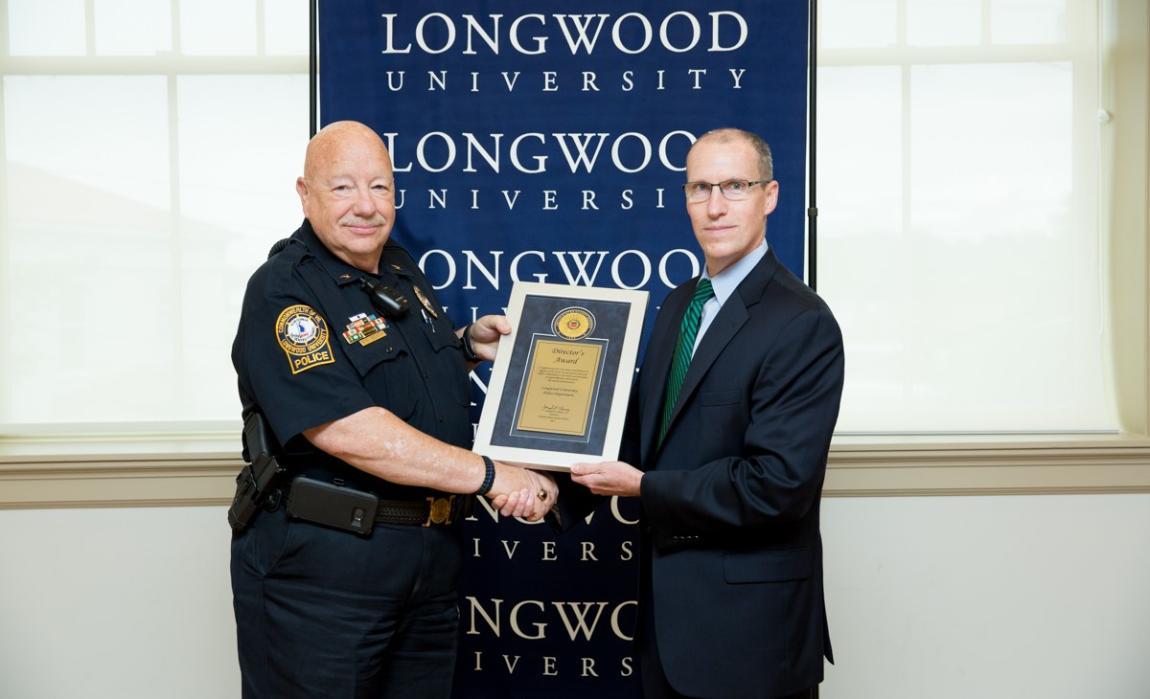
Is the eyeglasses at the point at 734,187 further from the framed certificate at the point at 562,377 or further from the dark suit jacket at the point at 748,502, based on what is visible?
the framed certificate at the point at 562,377

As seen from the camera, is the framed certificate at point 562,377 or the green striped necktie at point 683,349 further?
the framed certificate at point 562,377

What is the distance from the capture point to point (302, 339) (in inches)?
68.3

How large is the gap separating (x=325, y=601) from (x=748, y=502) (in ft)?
2.84

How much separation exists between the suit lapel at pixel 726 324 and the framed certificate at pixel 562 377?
0.74 ft

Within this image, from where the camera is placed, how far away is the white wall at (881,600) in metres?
2.62

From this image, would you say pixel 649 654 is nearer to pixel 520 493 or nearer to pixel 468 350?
pixel 520 493

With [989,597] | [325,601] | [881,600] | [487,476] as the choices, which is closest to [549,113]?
[487,476]

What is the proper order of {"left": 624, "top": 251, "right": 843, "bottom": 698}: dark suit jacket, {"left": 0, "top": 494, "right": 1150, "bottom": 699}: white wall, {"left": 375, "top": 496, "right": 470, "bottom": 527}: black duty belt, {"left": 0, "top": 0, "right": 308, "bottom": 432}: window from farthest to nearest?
{"left": 0, "top": 0, "right": 308, "bottom": 432}: window
{"left": 0, "top": 494, "right": 1150, "bottom": 699}: white wall
{"left": 375, "top": 496, "right": 470, "bottom": 527}: black duty belt
{"left": 624, "top": 251, "right": 843, "bottom": 698}: dark suit jacket

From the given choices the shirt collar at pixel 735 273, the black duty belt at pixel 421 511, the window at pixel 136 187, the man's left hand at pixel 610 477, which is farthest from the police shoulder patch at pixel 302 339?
the window at pixel 136 187

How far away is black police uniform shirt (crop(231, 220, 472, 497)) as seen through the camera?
5.65 ft

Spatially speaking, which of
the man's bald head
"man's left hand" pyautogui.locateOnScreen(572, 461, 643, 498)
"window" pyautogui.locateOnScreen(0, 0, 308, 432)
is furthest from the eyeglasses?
"window" pyautogui.locateOnScreen(0, 0, 308, 432)

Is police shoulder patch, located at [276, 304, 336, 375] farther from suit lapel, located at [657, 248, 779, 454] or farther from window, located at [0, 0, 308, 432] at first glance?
window, located at [0, 0, 308, 432]

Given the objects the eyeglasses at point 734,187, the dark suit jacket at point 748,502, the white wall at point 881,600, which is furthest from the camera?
the white wall at point 881,600

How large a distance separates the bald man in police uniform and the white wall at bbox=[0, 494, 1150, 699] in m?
0.96
